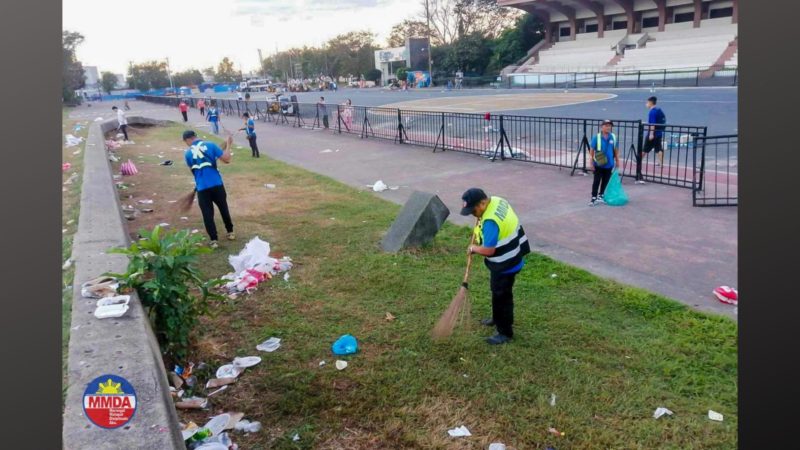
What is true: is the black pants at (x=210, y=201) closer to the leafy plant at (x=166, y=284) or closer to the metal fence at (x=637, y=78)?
the leafy plant at (x=166, y=284)

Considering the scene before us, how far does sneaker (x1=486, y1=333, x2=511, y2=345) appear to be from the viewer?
5125 mm

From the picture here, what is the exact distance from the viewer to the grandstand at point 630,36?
4272cm

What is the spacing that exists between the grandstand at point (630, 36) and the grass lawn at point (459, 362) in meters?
36.4

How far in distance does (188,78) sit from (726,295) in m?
112

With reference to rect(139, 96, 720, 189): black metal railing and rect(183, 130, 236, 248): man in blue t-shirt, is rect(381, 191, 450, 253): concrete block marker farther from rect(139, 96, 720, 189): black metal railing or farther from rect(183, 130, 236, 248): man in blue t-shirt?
rect(139, 96, 720, 189): black metal railing

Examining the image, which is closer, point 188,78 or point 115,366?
point 115,366

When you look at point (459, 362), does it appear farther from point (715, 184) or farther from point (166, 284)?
point (715, 184)

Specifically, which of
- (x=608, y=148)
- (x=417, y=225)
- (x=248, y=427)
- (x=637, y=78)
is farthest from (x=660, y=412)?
(x=637, y=78)

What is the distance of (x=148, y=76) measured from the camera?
309 feet

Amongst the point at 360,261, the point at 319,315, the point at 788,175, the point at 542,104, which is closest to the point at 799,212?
the point at 788,175

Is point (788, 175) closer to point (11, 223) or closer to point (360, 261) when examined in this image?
point (11, 223)

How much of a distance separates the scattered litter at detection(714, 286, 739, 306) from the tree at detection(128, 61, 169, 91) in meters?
97.4

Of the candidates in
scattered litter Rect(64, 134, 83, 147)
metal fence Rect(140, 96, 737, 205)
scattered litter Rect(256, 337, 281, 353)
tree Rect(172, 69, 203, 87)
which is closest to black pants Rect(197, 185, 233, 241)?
scattered litter Rect(256, 337, 281, 353)

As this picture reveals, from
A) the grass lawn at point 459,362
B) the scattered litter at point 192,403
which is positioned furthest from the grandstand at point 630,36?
the scattered litter at point 192,403
